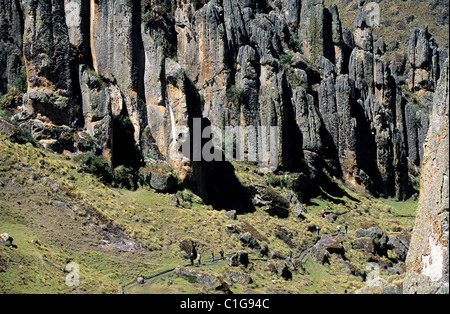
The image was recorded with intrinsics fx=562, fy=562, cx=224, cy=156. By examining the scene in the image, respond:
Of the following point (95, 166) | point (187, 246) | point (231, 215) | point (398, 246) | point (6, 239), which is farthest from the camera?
point (398, 246)

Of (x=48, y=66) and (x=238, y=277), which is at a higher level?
(x=48, y=66)

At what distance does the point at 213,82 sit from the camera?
53688 mm

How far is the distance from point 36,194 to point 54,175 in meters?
2.77

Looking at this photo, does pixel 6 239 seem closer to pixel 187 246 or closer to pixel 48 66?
pixel 187 246

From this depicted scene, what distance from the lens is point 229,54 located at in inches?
2189

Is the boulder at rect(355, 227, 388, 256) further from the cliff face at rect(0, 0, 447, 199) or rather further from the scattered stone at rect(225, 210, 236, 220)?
the cliff face at rect(0, 0, 447, 199)

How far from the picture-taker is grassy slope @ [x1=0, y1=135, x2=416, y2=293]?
25703 mm

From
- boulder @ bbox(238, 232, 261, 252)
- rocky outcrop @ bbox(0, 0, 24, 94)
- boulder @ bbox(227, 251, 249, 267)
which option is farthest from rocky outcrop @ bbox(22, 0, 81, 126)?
boulder @ bbox(227, 251, 249, 267)

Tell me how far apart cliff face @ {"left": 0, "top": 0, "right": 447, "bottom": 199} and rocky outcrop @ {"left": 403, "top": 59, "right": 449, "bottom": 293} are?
2747 cm

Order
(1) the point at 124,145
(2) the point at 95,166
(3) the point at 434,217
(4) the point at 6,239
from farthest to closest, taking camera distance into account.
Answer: (1) the point at 124,145 < (2) the point at 95,166 < (4) the point at 6,239 < (3) the point at 434,217

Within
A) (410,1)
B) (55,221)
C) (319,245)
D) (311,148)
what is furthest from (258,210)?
(410,1)

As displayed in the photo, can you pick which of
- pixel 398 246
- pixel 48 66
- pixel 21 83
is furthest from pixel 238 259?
pixel 21 83

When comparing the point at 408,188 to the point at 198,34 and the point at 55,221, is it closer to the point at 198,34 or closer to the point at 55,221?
the point at 198,34

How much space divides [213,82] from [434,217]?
40743 mm
